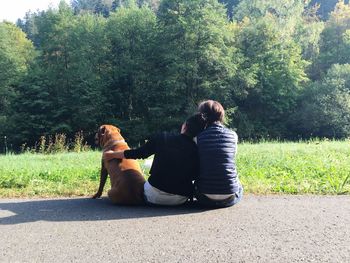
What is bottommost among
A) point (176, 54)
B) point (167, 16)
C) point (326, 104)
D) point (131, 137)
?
point (131, 137)

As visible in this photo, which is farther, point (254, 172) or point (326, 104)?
point (326, 104)

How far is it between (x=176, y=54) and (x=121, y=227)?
110ft

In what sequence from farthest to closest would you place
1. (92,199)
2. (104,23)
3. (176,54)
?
(104,23) < (176,54) < (92,199)

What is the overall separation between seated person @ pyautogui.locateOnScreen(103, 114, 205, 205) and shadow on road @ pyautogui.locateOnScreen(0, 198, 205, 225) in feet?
0.62

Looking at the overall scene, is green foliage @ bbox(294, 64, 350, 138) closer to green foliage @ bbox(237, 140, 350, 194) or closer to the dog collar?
green foliage @ bbox(237, 140, 350, 194)

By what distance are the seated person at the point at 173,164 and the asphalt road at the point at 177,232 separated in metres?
0.20

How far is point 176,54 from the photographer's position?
36812 millimetres

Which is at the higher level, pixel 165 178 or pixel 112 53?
pixel 112 53

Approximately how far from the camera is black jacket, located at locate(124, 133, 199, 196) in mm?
5141

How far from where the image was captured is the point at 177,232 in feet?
13.9

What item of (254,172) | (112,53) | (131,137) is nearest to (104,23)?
(112,53)

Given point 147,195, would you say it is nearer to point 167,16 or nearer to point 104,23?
point 167,16

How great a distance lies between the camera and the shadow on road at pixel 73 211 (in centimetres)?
481

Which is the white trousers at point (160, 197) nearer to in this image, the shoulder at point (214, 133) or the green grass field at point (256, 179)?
the shoulder at point (214, 133)
